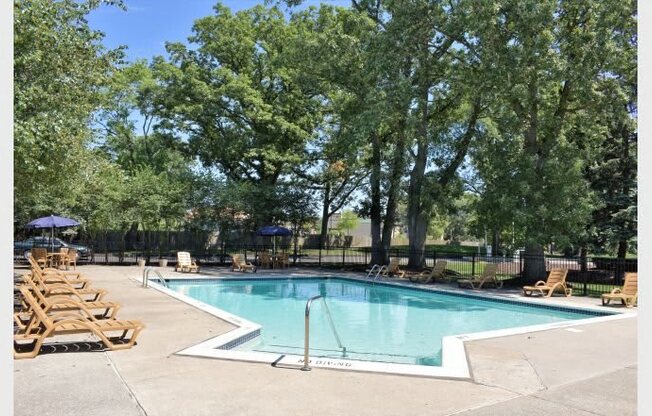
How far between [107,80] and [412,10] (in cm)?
1159

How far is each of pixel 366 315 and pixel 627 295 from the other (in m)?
7.23

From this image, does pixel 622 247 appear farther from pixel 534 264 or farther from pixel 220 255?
pixel 220 255

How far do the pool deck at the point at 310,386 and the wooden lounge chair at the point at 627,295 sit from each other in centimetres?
645

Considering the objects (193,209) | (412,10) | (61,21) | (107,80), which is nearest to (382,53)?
(412,10)

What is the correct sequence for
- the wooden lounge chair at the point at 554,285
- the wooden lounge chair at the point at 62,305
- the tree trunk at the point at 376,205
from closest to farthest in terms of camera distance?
the wooden lounge chair at the point at 62,305
the wooden lounge chair at the point at 554,285
the tree trunk at the point at 376,205

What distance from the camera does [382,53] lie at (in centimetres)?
2114

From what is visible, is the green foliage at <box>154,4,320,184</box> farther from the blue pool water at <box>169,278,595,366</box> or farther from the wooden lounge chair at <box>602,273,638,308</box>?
the wooden lounge chair at <box>602,273,638,308</box>

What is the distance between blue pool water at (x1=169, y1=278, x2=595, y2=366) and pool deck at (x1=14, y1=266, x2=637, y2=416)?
216cm

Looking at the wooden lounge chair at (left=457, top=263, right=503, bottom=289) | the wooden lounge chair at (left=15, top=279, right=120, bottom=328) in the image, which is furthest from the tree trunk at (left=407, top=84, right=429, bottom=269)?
the wooden lounge chair at (left=15, top=279, right=120, bottom=328)

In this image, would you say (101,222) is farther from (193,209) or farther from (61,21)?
(61,21)

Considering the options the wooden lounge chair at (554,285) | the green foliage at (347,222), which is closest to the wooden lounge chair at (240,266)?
the wooden lounge chair at (554,285)

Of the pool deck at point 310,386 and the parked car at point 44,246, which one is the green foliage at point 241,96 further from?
the pool deck at point 310,386

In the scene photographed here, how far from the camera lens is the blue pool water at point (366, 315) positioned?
35.0ft

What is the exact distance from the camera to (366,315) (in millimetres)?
15266
